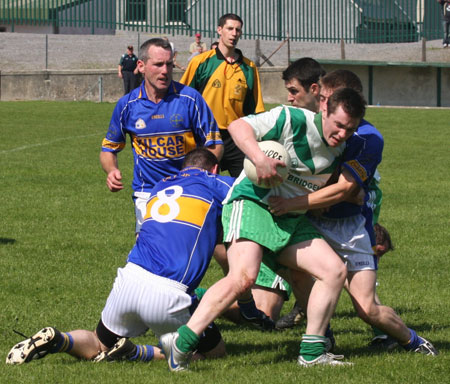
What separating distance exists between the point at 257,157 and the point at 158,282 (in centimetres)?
99

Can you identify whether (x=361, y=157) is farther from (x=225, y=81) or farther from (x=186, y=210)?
(x=225, y=81)

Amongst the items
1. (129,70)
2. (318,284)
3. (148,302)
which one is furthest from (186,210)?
(129,70)

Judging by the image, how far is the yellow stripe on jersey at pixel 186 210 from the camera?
5363mm

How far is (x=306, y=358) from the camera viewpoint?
5273 mm

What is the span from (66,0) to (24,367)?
30744 millimetres

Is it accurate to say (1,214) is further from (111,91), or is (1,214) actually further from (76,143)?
(111,91)

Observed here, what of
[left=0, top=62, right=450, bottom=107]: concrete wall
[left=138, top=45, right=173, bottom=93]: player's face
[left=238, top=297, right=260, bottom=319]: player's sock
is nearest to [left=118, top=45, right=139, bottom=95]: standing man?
[left=0, top=62, right=450, bottom=107]: concrete wall

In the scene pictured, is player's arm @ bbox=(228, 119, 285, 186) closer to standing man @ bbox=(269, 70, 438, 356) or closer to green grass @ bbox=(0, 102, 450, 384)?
standing man @ bbox=(269, 70, 438, 356)

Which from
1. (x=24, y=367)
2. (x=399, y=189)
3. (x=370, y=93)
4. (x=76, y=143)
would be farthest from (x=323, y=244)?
(x=370, y=93)

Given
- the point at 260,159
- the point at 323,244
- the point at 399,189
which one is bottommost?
the point at 399,189

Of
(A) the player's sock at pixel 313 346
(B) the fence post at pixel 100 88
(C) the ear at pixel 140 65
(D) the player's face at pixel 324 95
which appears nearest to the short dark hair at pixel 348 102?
(D) the player's face at pixel 324 95

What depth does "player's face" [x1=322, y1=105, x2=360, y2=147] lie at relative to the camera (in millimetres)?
5105

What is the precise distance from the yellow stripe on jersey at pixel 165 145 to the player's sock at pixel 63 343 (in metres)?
1.97

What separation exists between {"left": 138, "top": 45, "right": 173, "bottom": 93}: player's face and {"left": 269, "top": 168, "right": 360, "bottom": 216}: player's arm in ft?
6.22
